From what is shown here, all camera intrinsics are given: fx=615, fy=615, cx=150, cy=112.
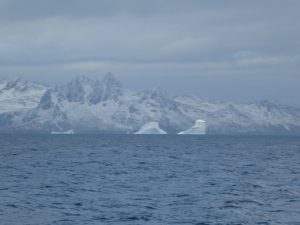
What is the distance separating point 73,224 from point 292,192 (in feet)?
87.0

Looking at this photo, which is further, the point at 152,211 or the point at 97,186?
the point at 97,186

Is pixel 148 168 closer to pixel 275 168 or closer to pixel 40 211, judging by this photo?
pixel 275 168

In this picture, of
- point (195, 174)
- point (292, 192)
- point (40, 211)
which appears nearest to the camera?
point (40, 211)

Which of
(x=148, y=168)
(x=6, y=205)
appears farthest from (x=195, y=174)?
(x=6, y=205)

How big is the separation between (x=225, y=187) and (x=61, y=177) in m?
21.9

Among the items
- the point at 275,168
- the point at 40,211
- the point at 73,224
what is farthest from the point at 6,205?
the point at 275,168

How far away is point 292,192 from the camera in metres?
61.5

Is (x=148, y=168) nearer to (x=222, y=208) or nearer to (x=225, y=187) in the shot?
(x=225, y=187)

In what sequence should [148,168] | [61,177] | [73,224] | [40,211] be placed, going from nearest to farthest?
1. [73,224]
2. [40,211]
3. [61,177]
4. [148,168]

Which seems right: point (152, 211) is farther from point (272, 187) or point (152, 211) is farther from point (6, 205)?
point (272, 187)

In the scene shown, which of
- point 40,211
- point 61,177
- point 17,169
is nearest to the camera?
point 40,211

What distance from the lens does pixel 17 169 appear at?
89.2 meters

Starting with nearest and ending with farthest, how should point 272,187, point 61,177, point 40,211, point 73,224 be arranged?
point 73,224, point 40,211, point 272,187, point 61,177

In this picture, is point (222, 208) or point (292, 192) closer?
point (222, 208)
